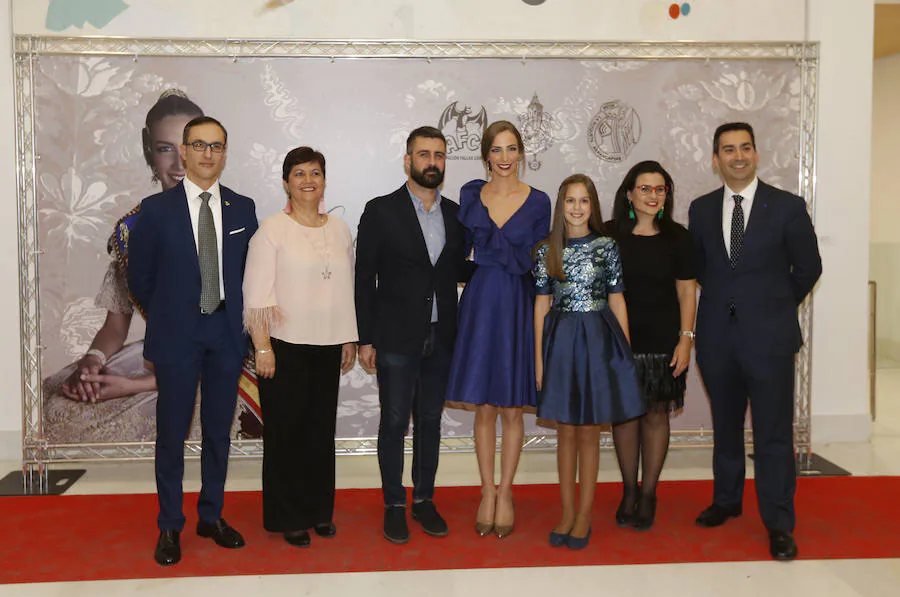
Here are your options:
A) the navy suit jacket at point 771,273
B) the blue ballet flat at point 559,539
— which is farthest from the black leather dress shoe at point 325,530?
the navy suit jacket at point 771,273

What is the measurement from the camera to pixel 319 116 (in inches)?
193

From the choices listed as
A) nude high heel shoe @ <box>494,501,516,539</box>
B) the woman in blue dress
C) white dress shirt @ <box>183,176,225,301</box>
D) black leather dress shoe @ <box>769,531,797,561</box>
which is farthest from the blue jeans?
black leather dress shoe @ <box>769,531,797,561</box>

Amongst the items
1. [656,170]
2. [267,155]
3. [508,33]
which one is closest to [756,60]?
[508,33]

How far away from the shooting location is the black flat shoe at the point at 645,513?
3721 millimetres

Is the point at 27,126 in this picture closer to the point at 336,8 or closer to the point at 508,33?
the point at 336,8

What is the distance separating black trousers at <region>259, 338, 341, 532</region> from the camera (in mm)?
3486

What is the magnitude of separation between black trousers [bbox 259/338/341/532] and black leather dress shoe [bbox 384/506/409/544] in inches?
11.7

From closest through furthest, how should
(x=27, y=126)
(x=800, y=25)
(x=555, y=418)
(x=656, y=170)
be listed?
1. (x=555, y=418)
2. (x=656, y=170)
3. (x=27, y=126)
4. (x=800, y=25)

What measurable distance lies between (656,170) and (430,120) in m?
1.82

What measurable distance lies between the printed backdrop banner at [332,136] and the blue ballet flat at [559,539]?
1615mm

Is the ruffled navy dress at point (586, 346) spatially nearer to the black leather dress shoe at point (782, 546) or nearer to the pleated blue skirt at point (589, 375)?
the pleated blue skirt at point (589, 375)

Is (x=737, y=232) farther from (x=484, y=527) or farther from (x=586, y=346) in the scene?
(x=484, y=527)

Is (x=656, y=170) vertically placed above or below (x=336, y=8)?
below

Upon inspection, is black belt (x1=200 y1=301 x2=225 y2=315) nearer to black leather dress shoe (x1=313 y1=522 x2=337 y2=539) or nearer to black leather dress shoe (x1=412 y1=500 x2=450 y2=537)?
black leather dress shoe (x1=313 y1=522 x2=337 y2=539)
